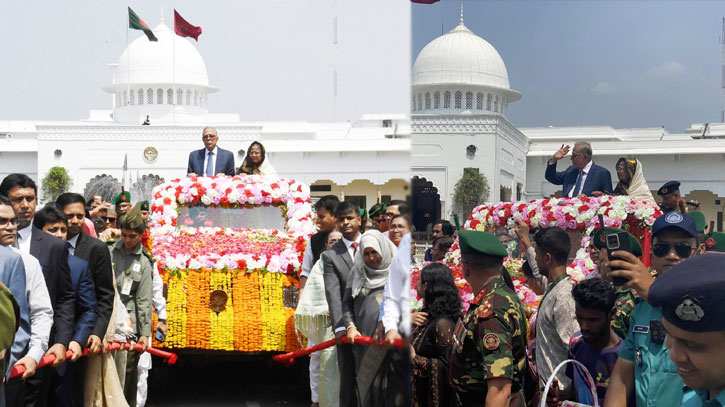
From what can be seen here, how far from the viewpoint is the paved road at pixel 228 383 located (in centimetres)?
659

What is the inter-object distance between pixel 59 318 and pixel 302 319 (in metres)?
1.77

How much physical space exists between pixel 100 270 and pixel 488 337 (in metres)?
2.74

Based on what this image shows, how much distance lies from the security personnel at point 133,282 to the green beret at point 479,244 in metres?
3.39

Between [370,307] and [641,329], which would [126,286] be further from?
[641,329]

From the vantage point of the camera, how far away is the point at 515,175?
84.9 ft

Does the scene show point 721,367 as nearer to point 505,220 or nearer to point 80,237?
point 80,237

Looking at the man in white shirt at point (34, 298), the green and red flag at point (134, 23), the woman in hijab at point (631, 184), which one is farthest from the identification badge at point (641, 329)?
the green and red flag at point (134, 23)

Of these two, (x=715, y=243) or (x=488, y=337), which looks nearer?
(x=488, y=337)

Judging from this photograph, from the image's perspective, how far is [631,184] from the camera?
644 centimetres

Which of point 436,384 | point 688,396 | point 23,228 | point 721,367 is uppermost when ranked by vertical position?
point 23,228

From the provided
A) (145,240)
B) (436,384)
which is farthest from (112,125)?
(436,384)

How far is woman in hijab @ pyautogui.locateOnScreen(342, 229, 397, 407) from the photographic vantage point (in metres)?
1.72

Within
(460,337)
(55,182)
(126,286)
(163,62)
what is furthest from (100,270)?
(163,62)

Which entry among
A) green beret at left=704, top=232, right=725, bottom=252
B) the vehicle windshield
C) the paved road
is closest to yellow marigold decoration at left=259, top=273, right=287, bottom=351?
the paved road
